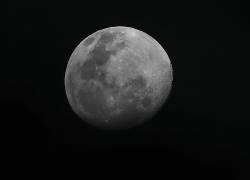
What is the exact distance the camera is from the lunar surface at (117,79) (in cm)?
437

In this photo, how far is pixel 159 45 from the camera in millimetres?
4941

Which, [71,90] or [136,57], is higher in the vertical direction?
[136,57]

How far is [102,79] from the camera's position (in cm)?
437

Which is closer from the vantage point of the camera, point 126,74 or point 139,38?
point 126,74

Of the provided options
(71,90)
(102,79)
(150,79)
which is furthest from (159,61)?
(71,90)

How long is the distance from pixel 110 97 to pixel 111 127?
0.47 metres

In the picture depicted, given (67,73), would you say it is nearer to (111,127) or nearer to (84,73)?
(84,73)

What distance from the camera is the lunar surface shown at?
4.37m

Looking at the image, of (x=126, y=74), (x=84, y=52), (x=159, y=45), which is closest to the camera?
(x=126, y=74)

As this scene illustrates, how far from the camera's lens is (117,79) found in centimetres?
434

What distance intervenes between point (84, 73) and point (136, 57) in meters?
0.63

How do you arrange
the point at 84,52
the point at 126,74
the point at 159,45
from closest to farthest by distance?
the point at 126,74 < the point at 84,52 < the point at 159,45

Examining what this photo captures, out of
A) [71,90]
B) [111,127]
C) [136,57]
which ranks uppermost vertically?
[136,57]

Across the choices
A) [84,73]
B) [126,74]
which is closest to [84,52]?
[84,73]
